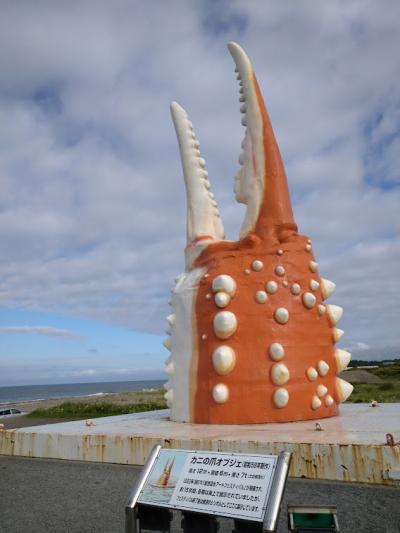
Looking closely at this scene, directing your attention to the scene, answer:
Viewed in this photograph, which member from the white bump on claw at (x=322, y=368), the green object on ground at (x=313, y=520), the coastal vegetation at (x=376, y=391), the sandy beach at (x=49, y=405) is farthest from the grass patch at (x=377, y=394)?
the green object on ground at (x=313, y=520)

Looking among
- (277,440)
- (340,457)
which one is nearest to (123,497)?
(277,440)

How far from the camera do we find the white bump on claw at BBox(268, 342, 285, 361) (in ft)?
22.4

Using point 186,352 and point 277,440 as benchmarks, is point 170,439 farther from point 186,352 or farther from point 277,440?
point 186,352

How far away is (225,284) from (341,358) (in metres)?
2.30

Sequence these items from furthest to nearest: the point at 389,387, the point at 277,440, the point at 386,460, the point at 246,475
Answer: the point at 389,387, the point at 277,440, the point at 386,460, the point at 246,475

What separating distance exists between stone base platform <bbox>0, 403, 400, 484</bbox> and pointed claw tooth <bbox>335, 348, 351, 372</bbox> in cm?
73

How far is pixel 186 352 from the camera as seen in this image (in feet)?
24.5

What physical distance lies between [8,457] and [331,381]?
15.8 ft

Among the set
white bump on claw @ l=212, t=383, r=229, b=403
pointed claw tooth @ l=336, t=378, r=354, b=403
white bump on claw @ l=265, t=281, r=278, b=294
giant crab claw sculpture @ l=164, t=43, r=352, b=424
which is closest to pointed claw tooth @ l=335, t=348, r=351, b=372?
giant crab claw sculpture @ l=164, t=43, r=352, b=424

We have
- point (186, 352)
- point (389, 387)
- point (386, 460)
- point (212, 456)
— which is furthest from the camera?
point (389, 387)

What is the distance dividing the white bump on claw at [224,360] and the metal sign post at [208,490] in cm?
375

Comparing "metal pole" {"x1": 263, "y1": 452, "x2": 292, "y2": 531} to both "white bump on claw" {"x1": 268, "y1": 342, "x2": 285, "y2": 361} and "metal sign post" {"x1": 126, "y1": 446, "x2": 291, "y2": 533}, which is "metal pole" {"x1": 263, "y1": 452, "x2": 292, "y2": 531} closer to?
"metal sign post" {"x1": 126, "y1": 446, "x2": 291, "y2": 533}

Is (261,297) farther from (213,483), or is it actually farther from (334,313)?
(213,483)

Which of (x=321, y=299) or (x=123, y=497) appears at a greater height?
(x=321, y=299)
